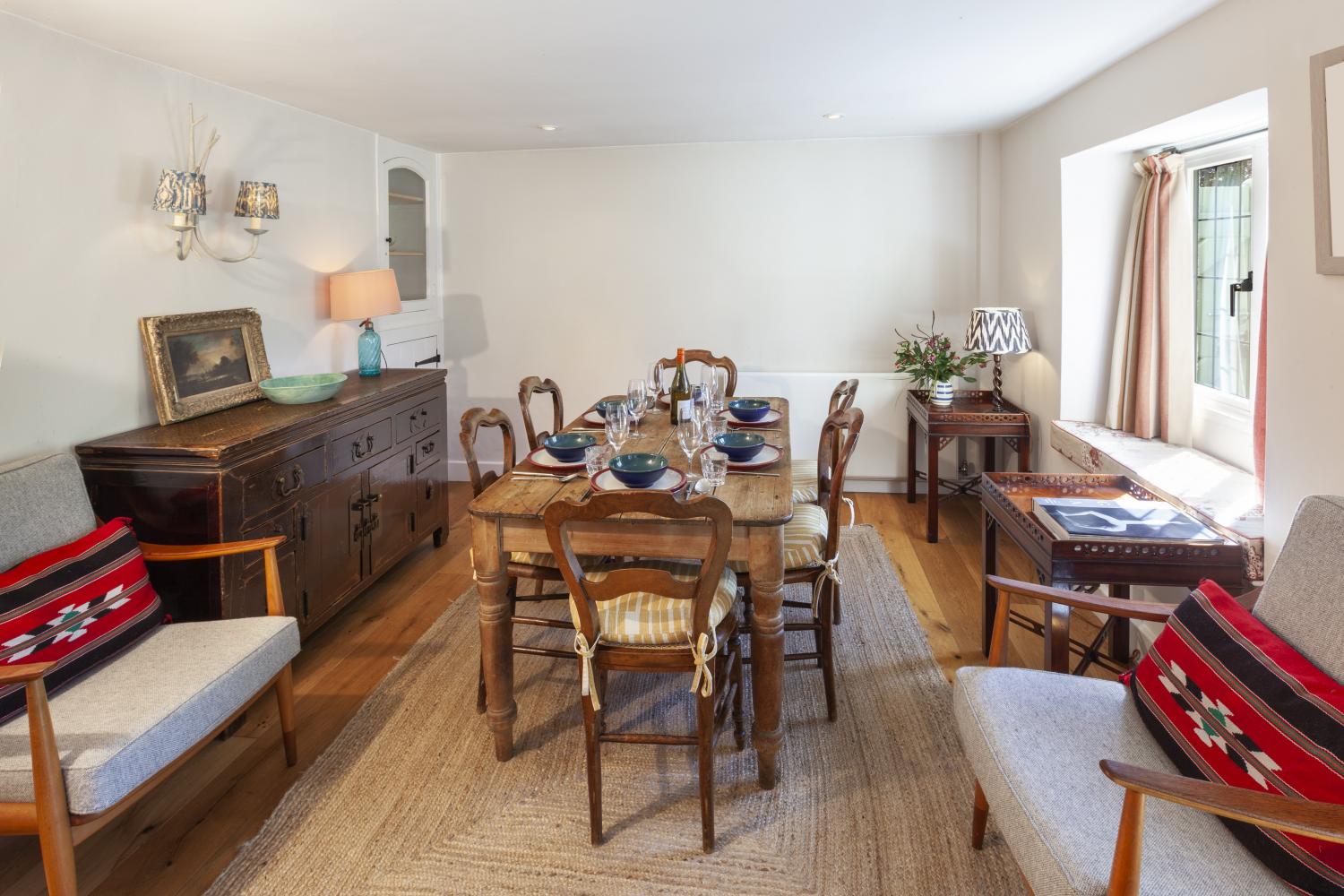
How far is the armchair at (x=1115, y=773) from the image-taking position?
4.27ft

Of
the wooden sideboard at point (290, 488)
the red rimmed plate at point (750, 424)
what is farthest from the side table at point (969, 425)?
the wooden sideboard at point (290, 488)

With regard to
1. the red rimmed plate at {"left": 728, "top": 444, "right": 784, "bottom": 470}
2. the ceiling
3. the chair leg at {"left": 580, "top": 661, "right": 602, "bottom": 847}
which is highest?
the ceiling

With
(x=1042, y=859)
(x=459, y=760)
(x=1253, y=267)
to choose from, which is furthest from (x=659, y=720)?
(x=1253, y=267)

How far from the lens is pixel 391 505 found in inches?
149

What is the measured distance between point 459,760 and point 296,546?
1092 mm

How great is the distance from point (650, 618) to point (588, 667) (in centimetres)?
20

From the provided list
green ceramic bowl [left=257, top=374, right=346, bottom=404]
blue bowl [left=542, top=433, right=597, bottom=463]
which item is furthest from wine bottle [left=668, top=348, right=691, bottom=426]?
green ceramic bowl [left=257, top=374, right=346, bottom=404]

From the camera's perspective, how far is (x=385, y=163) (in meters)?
4.79

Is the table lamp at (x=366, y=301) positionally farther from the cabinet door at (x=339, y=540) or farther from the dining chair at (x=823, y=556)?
the dining chair at (x=823, y=556)

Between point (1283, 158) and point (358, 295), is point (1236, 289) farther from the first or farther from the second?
point (358, 295)

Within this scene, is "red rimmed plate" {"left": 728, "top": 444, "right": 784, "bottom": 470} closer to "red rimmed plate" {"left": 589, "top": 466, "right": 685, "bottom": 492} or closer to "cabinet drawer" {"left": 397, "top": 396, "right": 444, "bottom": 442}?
"red rimmed plate" {"left": 589, "top": 466, "right": 685, "bottom": 492}

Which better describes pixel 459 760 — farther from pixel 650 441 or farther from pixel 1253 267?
pixel 1253 267

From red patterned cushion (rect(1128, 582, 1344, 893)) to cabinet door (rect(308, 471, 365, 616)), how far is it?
2.78 metres

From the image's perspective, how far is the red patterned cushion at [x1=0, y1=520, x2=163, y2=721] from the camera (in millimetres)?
1985
